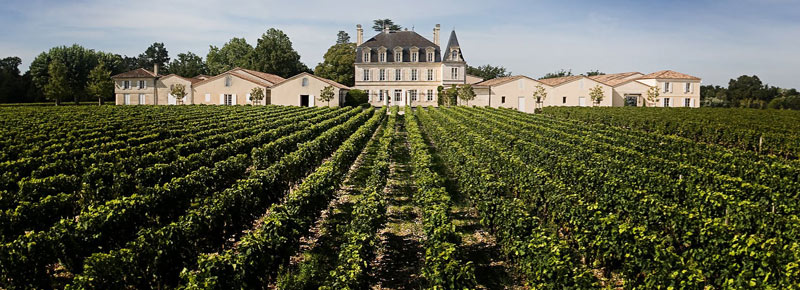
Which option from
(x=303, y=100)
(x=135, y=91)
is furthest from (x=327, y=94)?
(x=135, y=91)

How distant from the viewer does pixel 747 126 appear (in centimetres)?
3075

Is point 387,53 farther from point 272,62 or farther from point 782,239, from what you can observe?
point 782,239

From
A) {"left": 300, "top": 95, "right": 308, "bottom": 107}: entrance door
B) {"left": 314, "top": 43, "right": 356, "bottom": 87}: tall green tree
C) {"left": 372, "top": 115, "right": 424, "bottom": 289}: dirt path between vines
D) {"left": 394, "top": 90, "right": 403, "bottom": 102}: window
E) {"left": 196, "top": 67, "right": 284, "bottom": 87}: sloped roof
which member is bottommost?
{"left": 372, "top": 115, "right": 424, "bottom": 289}: dirt path between vines

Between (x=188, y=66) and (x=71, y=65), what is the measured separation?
80.4 feet

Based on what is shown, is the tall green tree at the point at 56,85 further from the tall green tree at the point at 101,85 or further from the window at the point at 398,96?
the window at the point at 398,96

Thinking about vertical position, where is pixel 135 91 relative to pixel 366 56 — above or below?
below

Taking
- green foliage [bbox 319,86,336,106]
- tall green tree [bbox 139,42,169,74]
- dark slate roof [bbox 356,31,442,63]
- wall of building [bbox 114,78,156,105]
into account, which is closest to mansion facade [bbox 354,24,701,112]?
dark slate roof [bbox 356,31,442,63]

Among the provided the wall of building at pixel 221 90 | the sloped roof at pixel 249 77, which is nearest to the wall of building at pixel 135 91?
the wall of building at pixel 221 90

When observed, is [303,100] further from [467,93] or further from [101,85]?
[101,85]

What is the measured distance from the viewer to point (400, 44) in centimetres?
6862

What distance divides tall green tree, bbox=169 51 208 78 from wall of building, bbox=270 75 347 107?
40.7 meters

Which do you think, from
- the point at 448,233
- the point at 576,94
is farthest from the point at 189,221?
the point at 576,94

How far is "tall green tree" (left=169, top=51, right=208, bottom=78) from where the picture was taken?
95988 mm

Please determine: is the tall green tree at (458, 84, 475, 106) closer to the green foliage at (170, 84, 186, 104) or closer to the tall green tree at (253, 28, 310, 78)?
the green foliage at (170, 84, 186, 104)
